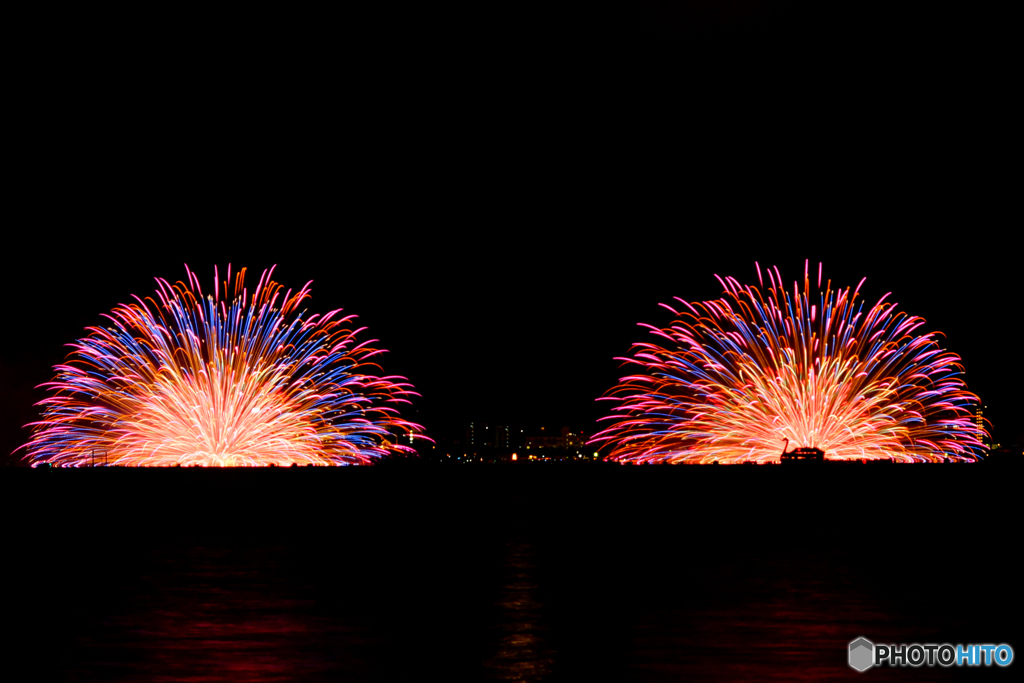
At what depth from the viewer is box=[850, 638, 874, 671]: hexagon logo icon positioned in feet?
55.6

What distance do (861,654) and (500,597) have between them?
31.1 feet

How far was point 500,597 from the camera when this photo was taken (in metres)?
25.9

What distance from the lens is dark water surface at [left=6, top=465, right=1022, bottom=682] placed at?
1756 centimetres

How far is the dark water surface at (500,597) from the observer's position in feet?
57.6

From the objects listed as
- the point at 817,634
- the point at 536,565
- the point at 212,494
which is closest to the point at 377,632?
the point at 817,634

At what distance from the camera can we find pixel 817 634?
66.8 ft

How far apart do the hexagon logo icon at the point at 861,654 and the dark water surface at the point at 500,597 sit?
241 mm

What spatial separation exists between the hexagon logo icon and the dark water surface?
241 mm

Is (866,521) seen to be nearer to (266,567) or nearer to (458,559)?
(458,559)

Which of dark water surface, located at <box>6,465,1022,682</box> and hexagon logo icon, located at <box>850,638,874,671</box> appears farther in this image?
dark water surface, located at <box>6,465,1022,682</box>

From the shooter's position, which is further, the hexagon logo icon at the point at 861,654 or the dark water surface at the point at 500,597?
the dark water surface at the point at 500,597

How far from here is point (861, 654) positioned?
60.2ft

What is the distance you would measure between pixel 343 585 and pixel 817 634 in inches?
489

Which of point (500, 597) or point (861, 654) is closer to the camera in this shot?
point (861, 654)
